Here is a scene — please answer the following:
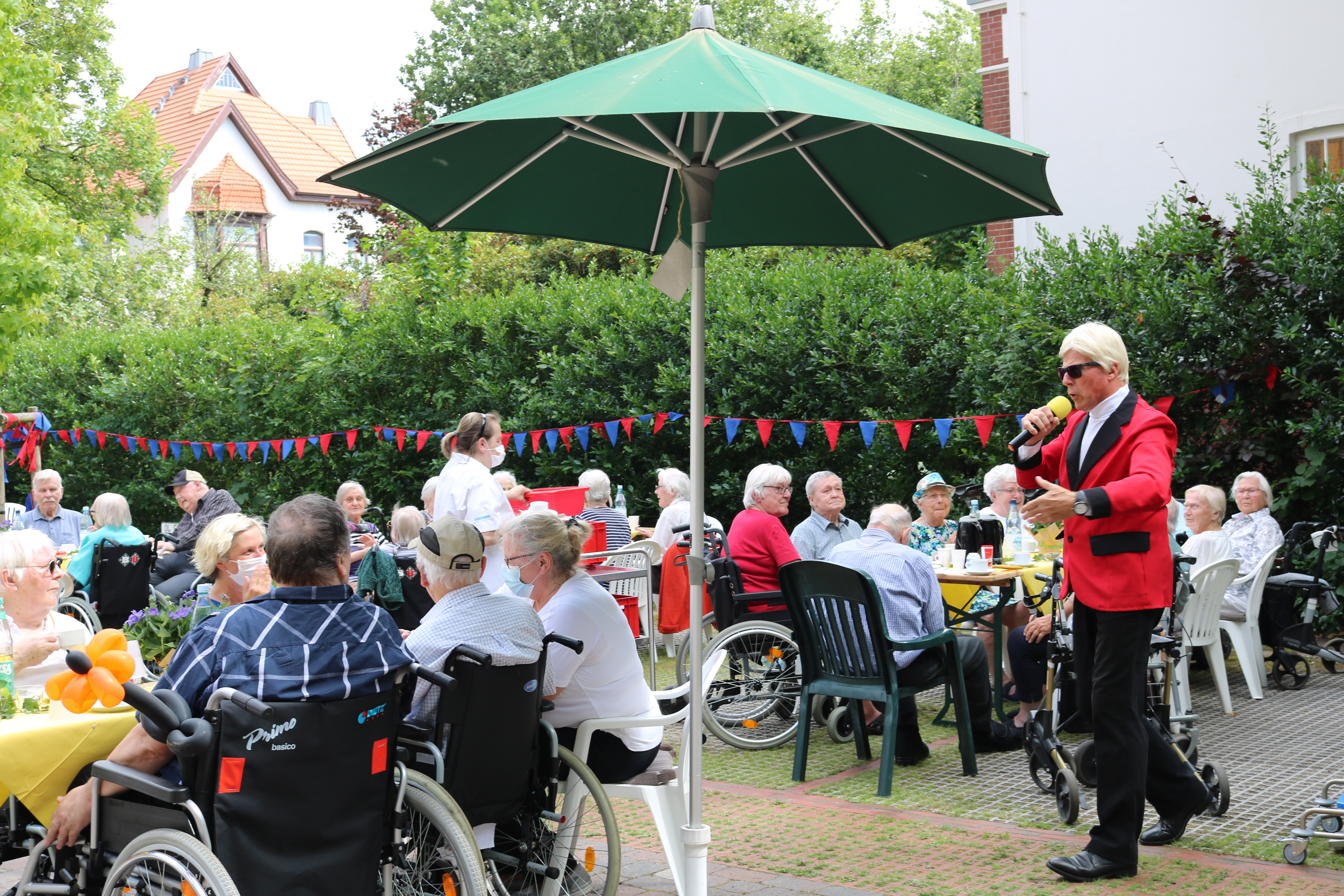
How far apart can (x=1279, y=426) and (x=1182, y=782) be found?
5.21m

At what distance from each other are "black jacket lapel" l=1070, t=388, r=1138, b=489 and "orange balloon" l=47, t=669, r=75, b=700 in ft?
10.9

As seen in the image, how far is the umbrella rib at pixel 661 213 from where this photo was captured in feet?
15.9

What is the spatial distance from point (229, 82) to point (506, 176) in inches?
2023

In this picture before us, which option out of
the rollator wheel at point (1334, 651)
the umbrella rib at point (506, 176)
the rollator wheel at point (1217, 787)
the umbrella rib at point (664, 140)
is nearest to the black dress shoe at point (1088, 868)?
the rollator wheel at point (1217, 787)

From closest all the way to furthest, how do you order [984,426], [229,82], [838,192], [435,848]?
1. [435,848]
2. [838,192]
3. [984,426]
4. [229,82]

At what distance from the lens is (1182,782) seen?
445cm

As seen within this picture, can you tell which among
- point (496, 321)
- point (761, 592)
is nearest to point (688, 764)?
point (761, 592)

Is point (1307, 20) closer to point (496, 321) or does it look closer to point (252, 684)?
point (496, 321)

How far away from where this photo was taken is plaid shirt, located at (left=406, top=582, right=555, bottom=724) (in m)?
3.61

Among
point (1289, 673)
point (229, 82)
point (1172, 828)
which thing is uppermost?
point (229, 82)

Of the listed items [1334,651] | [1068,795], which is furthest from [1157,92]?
[1068,795]

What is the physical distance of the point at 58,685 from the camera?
3186 mm

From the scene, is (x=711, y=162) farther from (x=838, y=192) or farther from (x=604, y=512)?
(x=604, y=512)

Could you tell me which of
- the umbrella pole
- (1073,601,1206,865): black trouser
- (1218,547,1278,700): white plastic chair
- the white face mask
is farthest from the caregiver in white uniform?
(1218,547,1278,700): white plastic chair
